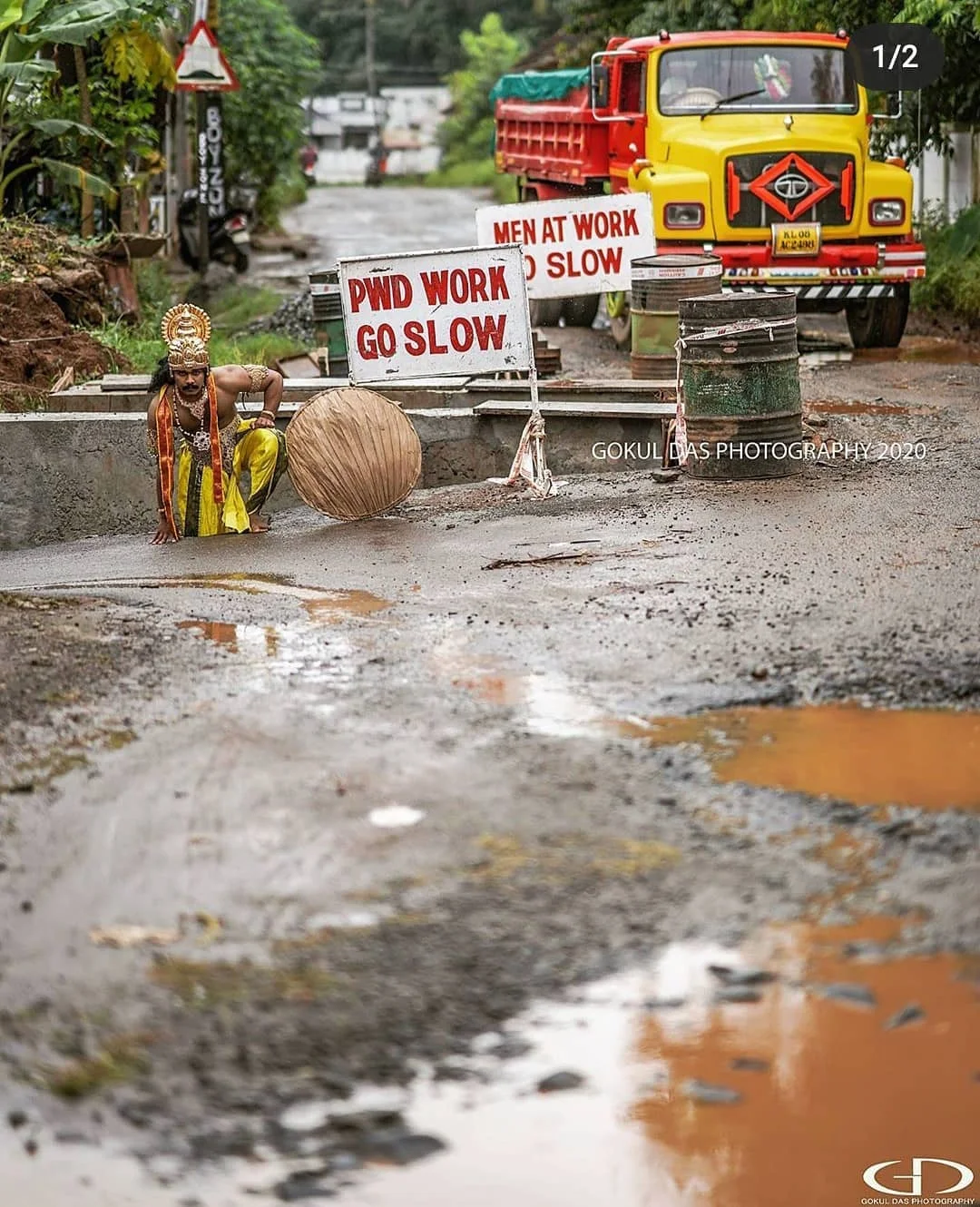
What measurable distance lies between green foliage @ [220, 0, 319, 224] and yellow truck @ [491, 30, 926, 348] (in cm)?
1265

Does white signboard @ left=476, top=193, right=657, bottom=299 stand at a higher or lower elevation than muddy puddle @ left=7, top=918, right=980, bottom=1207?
higher

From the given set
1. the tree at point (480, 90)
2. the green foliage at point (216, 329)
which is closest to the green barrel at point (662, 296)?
the green foliage at point (216, 329)

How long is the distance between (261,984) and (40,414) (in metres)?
7.48

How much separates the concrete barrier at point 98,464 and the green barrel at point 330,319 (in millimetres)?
1921

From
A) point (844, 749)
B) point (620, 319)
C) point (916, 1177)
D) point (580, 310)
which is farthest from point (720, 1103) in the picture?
point (580, 310)

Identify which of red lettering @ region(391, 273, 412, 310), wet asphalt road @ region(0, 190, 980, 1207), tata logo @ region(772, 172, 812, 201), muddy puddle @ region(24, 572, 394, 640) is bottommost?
wet asphalt road @ region(0, 190, 980, 1207)

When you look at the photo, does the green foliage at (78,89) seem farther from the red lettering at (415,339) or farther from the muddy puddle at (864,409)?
the muddy puddle at (864,409)

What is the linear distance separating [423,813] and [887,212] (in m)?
11.6

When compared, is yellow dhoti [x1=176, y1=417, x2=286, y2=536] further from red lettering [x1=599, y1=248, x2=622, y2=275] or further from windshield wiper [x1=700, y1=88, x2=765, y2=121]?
windshield wiper [x1=700, y1=88, x2=765, y2=121]

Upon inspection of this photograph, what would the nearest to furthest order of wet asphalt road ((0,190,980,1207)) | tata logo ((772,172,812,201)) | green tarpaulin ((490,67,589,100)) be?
wet asphalt road ((0,190,980,1207)) → tata logo ((772,172,812,201)) → green tarpaulin ((490,67,589,100))

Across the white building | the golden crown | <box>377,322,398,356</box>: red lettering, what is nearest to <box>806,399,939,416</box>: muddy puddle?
<box>377,322,398,356</box>: red lettering

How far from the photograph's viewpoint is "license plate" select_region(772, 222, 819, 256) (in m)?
14.6

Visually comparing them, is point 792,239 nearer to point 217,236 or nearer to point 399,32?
point 217,236

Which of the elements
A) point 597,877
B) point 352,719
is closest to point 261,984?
point 597,877
